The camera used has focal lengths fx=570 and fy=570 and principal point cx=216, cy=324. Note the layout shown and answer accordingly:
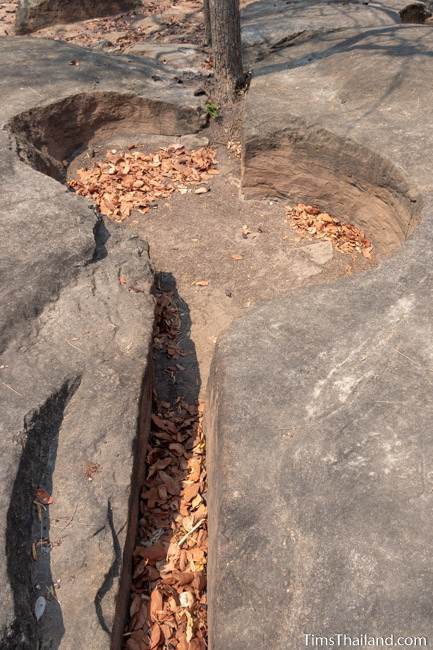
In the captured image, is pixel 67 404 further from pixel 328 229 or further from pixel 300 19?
pixel 300 19

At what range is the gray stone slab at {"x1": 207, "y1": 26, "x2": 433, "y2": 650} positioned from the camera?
216 centimetres

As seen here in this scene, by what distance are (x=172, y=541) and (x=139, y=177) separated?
13.3ft

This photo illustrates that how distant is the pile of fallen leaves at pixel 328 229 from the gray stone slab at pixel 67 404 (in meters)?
1.93

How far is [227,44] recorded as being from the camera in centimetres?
632

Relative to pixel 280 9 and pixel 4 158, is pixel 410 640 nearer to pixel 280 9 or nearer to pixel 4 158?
pixel 4 158

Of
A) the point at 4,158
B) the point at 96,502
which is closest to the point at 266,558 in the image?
the point at 96,502

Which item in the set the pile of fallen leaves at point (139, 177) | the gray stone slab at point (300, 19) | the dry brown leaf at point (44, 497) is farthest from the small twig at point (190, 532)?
the gray stone slab at point (300, 19)

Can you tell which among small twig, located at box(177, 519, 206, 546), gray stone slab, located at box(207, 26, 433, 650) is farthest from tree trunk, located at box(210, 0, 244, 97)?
small twig, located at box(177, 519, 206, 546)

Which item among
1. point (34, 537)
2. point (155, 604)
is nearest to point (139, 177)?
point (34, 537)

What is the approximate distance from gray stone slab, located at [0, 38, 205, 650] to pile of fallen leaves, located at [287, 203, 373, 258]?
1.93 m

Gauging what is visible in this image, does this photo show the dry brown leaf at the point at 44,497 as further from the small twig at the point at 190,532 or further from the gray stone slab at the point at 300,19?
the gray stone slab at the point at 300,19

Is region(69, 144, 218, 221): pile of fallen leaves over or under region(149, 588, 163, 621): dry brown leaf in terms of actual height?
over

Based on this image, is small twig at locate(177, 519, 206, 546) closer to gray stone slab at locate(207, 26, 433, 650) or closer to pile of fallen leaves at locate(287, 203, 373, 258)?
gray stone slab at locate(207, 26, 433, 650)

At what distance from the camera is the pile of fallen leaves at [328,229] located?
524 centimetres
